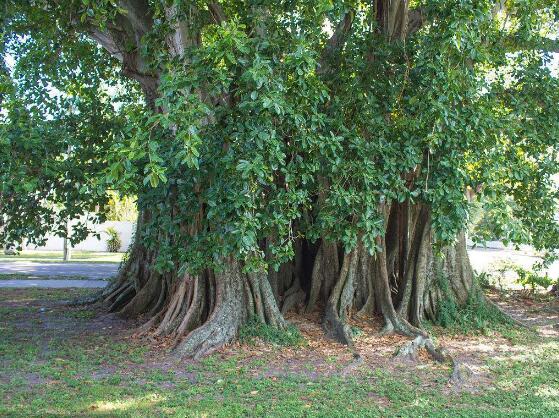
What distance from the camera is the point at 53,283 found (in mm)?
16375

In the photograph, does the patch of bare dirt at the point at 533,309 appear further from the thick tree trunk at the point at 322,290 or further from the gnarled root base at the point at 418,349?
the gnarled root base at the point at 418,349

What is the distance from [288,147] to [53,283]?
11.4 m

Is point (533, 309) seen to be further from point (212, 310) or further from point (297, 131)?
point (297, 131)

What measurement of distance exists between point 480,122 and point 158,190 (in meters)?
3.91

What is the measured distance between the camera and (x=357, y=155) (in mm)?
7469

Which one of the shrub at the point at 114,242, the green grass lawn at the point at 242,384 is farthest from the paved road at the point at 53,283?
the shrub at the point at 114,242

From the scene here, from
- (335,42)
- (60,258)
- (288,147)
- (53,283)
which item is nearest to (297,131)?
(288,147)

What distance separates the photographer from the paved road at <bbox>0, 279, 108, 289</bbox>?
51.7 ft

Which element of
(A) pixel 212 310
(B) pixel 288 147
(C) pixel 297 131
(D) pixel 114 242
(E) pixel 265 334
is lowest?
(E) pixel 265 334

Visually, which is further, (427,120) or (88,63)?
(88,63)

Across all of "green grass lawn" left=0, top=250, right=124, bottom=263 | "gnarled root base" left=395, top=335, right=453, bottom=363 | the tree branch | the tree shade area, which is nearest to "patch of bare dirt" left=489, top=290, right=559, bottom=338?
the tree shade area

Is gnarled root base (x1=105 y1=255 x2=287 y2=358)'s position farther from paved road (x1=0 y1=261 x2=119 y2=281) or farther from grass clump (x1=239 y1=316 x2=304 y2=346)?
paved road (x1=0 y1=261 x2=119 y2=281)

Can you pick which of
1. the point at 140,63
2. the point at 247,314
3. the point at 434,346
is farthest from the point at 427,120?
the point at 140,63

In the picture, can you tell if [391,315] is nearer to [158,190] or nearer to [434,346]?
[434,346]
